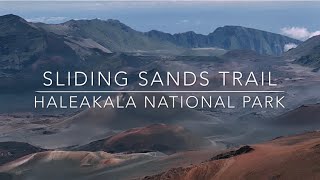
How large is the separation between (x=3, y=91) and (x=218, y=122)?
256 feet

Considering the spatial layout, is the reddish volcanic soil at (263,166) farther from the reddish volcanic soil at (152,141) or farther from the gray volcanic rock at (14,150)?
the gray volcanic rock at (14,150)

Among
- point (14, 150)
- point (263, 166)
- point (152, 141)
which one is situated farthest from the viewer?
point (14, 150)

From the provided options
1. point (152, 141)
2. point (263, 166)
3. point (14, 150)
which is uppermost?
point (263, 166)

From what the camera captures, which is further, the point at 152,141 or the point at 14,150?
the point at 14,150

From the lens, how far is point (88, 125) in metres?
124

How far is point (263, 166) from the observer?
49.0 metres

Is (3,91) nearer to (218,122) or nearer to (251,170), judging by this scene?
(218,122)

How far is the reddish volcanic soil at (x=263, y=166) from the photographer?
152 feet

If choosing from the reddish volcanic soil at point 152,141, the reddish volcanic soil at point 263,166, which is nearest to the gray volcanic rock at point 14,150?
the reddish volcanic soil at point 152,141

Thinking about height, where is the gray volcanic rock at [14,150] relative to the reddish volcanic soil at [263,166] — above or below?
below

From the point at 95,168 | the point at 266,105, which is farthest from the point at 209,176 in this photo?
the point at 266,105

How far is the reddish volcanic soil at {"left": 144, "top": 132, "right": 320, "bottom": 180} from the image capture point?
1829 inches

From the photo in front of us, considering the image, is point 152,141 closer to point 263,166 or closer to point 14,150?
point 14,150

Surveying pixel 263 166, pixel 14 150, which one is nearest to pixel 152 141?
pixel 14 150
